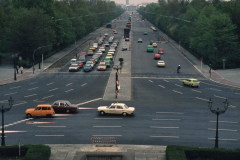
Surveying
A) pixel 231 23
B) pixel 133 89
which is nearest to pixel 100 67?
pixel 133 89

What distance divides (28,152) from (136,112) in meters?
18.5

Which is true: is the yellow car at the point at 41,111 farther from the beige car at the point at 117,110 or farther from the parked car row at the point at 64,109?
the beige car at the point at 117,110

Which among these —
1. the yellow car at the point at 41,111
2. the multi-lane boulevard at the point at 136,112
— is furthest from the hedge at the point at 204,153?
the yellow car at the point at 41,111

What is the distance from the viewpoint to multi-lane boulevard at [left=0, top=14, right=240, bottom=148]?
33.7 meters

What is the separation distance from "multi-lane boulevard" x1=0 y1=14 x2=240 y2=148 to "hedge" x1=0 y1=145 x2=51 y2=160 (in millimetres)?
3973

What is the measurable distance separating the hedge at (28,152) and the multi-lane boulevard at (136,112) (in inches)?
156

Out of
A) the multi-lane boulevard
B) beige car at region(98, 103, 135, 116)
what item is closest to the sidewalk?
the multi-lane boulevard

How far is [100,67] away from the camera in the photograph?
248ft

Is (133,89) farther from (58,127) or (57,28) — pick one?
(57,28)

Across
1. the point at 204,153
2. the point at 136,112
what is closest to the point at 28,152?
the point at 204,153

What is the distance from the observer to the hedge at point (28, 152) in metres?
26.1

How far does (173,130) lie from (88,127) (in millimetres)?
8618

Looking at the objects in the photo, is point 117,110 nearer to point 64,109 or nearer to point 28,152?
point 64,109

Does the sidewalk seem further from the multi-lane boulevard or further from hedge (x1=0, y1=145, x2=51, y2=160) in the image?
the multi-lane boulevard
